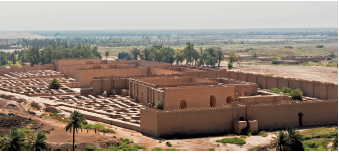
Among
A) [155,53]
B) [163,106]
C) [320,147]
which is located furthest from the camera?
[155,53]

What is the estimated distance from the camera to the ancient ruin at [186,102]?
36.1 metres

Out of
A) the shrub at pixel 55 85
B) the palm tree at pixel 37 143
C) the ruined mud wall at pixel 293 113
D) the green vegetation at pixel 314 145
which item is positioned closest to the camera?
the palm tree at pixel 37 143

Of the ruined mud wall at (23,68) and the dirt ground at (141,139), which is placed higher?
the ruined mud wall at (23,68)

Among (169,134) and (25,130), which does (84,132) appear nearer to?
(25,130)

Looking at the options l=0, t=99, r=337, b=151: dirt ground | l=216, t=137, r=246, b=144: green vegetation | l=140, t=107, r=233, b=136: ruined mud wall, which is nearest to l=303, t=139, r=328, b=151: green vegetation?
l=0, t=99, r=337, b=151: dirt ground

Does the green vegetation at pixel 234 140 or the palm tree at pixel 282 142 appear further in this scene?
the green vegetation at pixel 234 140

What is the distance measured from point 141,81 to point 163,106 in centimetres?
792

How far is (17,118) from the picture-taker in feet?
117

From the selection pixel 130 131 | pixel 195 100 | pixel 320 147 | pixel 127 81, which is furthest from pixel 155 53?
pixel 320 147

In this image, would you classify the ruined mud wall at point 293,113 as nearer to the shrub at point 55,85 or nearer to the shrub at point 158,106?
the shrub at point 158,106

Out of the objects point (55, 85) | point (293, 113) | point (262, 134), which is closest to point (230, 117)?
point (262, 134)

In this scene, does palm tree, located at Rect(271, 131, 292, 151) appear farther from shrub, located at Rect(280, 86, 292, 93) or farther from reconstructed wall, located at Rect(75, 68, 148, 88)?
reconstructed wall, located at Rect(75, 68, 148, 88)

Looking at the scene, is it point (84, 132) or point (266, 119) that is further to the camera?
point (266, 119)

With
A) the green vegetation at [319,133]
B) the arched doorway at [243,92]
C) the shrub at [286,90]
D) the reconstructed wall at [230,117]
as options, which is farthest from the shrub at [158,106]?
the shrub at [286,90]
